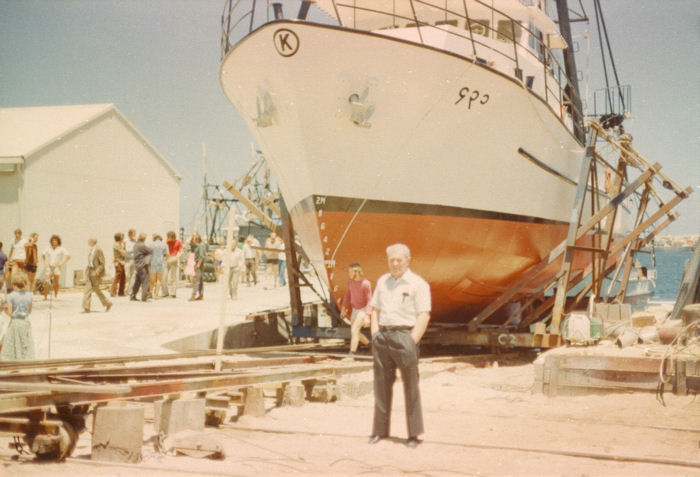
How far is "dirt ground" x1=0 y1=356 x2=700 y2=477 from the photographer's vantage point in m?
4.03

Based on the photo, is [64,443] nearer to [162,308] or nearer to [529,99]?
[529,99]

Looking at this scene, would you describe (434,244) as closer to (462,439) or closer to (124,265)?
(462,439)

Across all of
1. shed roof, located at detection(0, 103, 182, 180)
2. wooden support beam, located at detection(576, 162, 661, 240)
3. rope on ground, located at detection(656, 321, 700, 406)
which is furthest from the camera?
shed roof, located at detection(0, 103, 182, 180)

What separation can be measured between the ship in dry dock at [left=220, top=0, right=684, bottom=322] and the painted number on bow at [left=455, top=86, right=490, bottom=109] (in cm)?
2

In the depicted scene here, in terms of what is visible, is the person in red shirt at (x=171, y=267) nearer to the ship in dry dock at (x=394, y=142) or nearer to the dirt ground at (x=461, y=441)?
the ship in dry dock at (x=394, y=142)

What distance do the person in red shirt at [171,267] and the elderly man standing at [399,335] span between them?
11.6 metres

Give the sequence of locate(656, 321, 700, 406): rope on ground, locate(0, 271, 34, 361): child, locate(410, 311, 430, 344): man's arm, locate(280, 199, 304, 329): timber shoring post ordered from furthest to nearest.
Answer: locate(280, 199, 304, 329): timber shoring post → locate(0, 271, 34, 361): child → locate(656, 321, 700, 406): rope on ground → locate(410, 311, 430, 344): man's arm

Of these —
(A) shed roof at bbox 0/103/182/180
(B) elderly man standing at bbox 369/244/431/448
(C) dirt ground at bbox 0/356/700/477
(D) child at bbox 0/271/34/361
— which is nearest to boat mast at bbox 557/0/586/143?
(C) dirt ground at bbox 0/356/700/477

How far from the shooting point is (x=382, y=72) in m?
8.13

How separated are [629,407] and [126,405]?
15.1 ft

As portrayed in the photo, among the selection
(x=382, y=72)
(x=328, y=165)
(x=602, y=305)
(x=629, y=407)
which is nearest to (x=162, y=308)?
(x=328, y=165)

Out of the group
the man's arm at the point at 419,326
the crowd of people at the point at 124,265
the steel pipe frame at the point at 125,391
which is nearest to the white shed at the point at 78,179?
the crowd of people at the point at 124,265

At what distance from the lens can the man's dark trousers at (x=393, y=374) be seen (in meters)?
4.64

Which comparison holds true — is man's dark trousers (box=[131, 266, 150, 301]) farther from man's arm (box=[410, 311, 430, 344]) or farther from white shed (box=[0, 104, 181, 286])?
man's arm (box=[410, 311, 430, 344])
